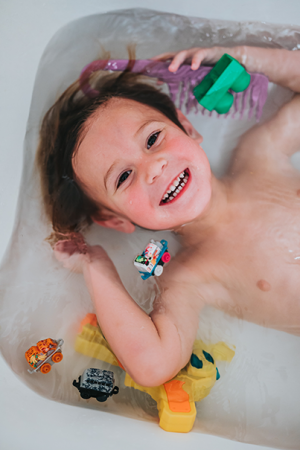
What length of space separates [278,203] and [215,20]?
63 cm

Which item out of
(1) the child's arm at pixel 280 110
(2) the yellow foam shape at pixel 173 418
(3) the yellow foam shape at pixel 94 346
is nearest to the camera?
(2) the yellow foam shape at pixel 173 418

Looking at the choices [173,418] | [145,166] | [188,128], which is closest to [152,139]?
[145,166]

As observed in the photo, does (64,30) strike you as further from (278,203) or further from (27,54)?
(278,203)

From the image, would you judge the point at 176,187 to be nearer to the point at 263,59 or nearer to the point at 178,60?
the point at 178,60

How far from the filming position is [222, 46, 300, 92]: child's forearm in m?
1.13

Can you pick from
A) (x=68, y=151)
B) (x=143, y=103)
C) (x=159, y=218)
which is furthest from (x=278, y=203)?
(x=68, y=151)

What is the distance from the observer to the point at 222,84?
3.44 ft

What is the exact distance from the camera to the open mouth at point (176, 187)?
36.7 inches

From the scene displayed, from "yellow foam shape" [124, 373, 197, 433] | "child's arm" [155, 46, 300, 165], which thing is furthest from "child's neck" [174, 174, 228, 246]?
"yellow foam shape" [124, 373, 197, 433]

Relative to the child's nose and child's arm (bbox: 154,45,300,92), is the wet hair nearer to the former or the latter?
child's arm (bbox: 154,45,300,92)

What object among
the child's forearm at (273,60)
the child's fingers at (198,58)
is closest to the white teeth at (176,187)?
the child's fingers at (198,58)

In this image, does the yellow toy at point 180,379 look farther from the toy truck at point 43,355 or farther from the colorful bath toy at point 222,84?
the colorful bath toy at point 222,84

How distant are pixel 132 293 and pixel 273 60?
2.74 feet

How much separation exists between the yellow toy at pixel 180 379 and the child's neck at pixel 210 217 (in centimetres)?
31
